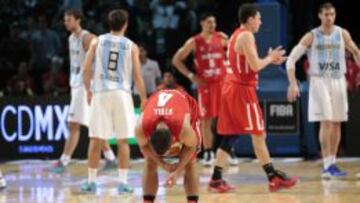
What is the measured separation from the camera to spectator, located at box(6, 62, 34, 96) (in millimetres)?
14844

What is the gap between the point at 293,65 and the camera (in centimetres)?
1015

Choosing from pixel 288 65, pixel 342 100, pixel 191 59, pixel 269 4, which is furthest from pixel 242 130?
pixel 191 59

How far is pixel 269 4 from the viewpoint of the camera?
13.6 meters

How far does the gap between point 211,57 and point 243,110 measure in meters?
3.24

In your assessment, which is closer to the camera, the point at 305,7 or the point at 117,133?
the point at 117,133

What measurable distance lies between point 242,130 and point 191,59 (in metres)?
6.49

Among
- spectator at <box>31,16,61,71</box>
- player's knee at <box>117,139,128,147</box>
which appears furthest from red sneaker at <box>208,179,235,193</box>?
spectator at <box>31,16,61,71</box>

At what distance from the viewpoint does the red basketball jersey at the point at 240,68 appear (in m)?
9.30

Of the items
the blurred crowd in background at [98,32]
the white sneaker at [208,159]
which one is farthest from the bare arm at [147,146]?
the blurred crowd in background at [98,32]

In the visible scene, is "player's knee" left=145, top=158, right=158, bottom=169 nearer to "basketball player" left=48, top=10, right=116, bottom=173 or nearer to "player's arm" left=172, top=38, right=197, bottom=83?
"basketball player" left=48, top=10, right=116, bottom=173

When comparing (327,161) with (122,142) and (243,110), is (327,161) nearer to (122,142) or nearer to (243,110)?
(243,110)

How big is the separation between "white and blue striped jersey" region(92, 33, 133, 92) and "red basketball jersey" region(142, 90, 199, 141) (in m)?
2.51

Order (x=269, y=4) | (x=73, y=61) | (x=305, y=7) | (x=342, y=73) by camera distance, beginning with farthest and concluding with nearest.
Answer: (x=305, y=7) → (x=269, y=4) → (x=73, y=61) → (x=342, y=73)

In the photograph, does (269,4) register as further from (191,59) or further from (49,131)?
(49,131)
